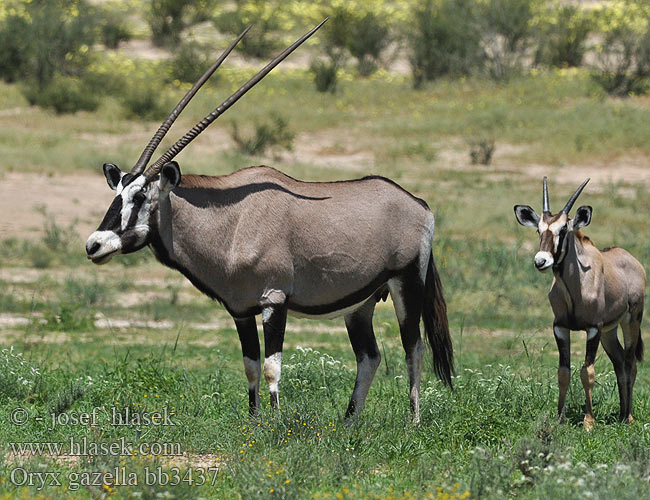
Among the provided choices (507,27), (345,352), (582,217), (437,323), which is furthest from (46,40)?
(582,217)

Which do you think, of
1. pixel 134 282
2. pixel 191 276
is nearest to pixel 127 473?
pixel 191 276

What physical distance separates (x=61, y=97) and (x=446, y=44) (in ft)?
47.9

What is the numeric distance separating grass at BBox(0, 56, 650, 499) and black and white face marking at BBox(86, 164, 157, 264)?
3.81 ft

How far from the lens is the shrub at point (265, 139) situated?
24.7 metres

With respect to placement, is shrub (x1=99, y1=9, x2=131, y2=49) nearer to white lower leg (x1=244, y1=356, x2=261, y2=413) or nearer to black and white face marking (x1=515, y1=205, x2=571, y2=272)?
white lower leg (x1=244, y1=356, x2=261, y2=413)

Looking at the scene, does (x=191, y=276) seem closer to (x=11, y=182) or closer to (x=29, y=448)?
(x=29, y=448)

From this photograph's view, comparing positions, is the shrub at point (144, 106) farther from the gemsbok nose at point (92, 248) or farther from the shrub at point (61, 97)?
Answer: the gemsbok nose at point (92, 248)

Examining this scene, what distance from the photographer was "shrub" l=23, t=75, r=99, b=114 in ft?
95.5

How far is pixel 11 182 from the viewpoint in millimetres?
20125

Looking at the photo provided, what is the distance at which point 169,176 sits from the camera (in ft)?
21.6

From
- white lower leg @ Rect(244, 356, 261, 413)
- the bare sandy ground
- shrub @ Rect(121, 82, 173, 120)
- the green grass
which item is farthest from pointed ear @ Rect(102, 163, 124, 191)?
shrub @ Rect(121, 82, 173, 120)

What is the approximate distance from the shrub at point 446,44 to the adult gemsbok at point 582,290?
2874 centimetres

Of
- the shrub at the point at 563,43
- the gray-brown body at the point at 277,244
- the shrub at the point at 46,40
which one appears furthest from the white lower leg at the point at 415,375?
the shrub at the point at 563,43

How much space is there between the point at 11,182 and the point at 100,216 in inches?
103
